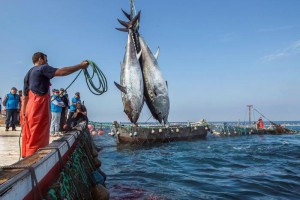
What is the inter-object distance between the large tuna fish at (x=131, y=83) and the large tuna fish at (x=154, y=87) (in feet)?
1.36

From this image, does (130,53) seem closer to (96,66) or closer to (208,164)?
(96,66)

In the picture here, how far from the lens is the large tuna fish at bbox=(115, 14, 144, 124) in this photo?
894cm

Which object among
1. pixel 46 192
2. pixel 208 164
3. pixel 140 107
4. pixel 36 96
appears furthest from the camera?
pixel 208 164

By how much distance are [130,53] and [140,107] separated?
168 centimetres

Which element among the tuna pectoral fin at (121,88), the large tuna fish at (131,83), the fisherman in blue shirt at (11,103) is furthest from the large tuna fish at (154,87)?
the fisherman in blue shirt at (11,103)

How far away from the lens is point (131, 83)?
897 centimetres

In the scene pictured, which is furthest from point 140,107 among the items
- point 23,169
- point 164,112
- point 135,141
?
point 135,141

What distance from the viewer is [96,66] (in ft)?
18.9

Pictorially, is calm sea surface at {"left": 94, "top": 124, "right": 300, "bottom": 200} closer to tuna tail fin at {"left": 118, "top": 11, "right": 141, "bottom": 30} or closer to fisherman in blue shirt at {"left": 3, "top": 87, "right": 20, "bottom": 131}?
tuna tail fin at {"left": 118, "top": 11, "right": 141, "bottom": 30}

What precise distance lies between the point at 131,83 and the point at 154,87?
737 mm

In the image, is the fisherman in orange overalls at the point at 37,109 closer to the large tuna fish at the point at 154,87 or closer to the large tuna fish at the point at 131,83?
the large tuna fish at the point at 131,83

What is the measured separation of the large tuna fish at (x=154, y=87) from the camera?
9.28 m

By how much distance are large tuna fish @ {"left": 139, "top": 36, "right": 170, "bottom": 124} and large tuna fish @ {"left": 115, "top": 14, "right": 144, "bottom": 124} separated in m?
0.41

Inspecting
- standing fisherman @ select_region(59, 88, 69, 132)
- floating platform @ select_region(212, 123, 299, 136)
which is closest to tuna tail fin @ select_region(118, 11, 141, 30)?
standing fisherman @ select_region(59, 88, 69, 132)
